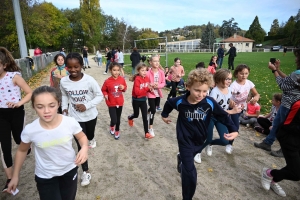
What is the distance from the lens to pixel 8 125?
304 centimetres

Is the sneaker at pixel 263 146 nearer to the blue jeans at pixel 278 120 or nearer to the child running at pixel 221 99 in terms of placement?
the blue jeans at pixel 278 120

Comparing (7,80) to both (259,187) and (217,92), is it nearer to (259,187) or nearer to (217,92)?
(217,92)

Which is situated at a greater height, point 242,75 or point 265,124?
point 242,75

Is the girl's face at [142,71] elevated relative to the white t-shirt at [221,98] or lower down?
elevated

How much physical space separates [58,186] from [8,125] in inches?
65.7

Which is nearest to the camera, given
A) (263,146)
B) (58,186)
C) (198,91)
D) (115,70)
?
(58,186)

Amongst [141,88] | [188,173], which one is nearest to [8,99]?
[141,88]

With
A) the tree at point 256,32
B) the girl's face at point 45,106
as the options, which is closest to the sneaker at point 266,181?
the girl's face at point 45,106

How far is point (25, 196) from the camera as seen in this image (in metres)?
2.98

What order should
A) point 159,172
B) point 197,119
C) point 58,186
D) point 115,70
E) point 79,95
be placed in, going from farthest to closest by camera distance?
point 115,70
point 159,172
point 79,95
point 197,119
point 58,186

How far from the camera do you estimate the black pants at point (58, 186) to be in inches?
Answer: 76.5

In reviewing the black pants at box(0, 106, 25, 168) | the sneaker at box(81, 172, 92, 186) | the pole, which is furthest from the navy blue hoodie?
the pole

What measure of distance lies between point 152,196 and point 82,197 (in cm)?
105

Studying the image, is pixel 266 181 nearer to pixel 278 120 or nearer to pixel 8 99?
pixel 278 120
